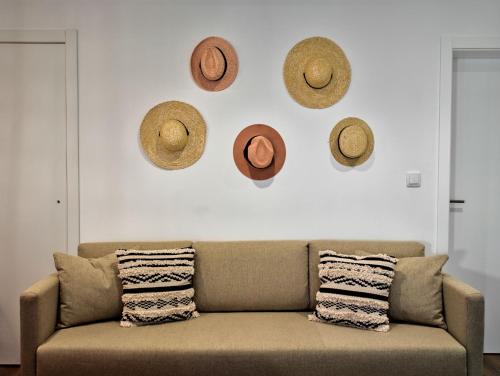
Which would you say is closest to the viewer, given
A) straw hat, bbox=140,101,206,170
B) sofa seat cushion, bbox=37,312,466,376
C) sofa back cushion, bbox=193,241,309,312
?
sofa seat cushion, bbox=37,312,466,376

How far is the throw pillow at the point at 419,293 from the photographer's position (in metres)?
2.19

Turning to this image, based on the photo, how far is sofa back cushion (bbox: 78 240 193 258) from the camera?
250 centimetres

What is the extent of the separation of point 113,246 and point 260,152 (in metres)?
1.08

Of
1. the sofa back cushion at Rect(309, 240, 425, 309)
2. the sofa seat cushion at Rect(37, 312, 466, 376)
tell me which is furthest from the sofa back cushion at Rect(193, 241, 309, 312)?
the sofa seat cushion at Rect(37, 312, 466, 376)

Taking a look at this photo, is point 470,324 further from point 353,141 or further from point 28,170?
point 28,170

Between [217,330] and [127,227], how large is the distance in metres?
0.99

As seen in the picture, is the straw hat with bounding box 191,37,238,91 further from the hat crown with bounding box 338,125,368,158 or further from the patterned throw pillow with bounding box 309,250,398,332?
the patterned throw pillow with bounding box 309,250,398,332

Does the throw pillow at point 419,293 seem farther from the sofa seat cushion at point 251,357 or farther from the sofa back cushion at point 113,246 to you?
the sofa back cushion at point 113,246

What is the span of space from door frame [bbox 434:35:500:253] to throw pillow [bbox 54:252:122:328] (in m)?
2.03

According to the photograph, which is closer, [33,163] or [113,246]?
[113,246]

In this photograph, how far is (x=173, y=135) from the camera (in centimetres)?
258

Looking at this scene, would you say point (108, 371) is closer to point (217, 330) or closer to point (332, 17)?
point (217, 330)

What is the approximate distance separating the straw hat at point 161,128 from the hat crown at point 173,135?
0.03 meters

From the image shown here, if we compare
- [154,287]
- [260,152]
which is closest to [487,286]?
[260,152]
